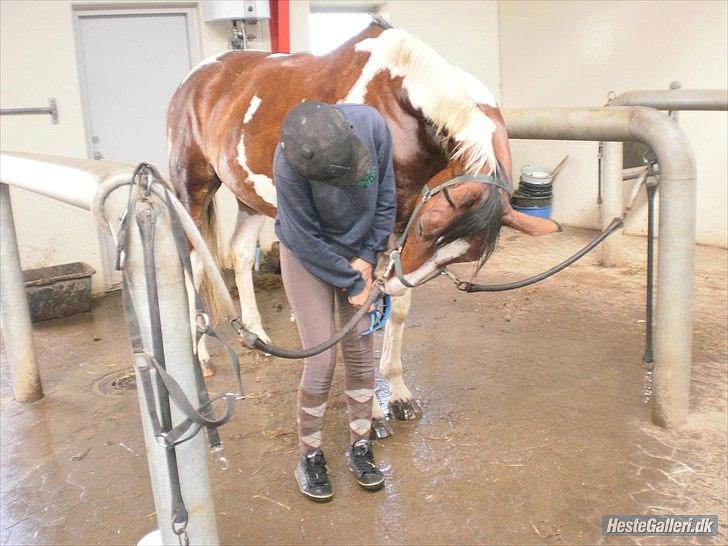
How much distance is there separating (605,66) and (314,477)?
472 centimetres

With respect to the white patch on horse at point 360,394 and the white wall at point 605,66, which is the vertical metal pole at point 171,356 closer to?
the white patch on horse at point 360,394

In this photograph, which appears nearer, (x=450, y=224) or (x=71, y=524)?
(x=450, y=224)

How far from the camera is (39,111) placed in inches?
171

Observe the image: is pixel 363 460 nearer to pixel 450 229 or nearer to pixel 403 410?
pixel 403 410

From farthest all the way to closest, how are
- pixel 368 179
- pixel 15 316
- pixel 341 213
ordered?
pixel 15 316 < pixel 341 213 < pixel 368 179

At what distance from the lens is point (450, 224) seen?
1986 mm

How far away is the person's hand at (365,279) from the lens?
80.4 inches

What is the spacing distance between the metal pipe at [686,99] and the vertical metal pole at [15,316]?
10.8 feet

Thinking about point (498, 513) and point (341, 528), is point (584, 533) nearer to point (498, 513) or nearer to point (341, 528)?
point (498, 513)

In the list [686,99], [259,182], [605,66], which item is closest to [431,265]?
[259,182]

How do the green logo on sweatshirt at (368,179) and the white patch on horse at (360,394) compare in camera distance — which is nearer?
the green logo on sweatshirt at (368,179)

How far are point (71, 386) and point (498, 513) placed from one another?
2.18m

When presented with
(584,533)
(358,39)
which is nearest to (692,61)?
(358,39)

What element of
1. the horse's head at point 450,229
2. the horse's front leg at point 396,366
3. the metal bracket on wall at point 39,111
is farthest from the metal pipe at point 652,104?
the metal bracket on wall at point 39,111
